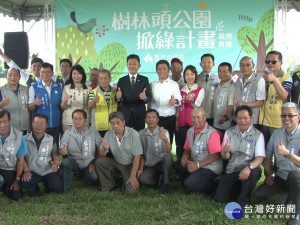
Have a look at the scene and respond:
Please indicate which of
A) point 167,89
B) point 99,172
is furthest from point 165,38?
point 99,172

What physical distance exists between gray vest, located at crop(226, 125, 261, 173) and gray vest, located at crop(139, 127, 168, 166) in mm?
842

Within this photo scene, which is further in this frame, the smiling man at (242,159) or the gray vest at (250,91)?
the gray vest at (250,91)

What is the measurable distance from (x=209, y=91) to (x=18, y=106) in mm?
2461

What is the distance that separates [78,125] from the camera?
381 cm

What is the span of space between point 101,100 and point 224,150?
1658 millimetres

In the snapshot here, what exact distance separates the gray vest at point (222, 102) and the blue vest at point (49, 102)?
2.02 meters

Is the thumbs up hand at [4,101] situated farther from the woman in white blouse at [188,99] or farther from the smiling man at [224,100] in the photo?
the smiling man at [224,100]

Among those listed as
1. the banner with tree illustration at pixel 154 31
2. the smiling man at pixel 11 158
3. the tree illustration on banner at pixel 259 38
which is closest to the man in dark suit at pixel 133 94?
Answer: the smiling man at pixel 11 158

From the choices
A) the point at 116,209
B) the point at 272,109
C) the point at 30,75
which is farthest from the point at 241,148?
the point at 30,75

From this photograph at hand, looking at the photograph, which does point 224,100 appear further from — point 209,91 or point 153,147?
point 153,147

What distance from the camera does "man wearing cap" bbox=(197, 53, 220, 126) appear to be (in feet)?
13.7

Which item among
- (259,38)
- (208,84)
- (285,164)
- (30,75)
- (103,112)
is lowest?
(285,164)

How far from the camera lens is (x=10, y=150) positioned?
342cm

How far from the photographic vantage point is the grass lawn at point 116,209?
2869 millimetres
